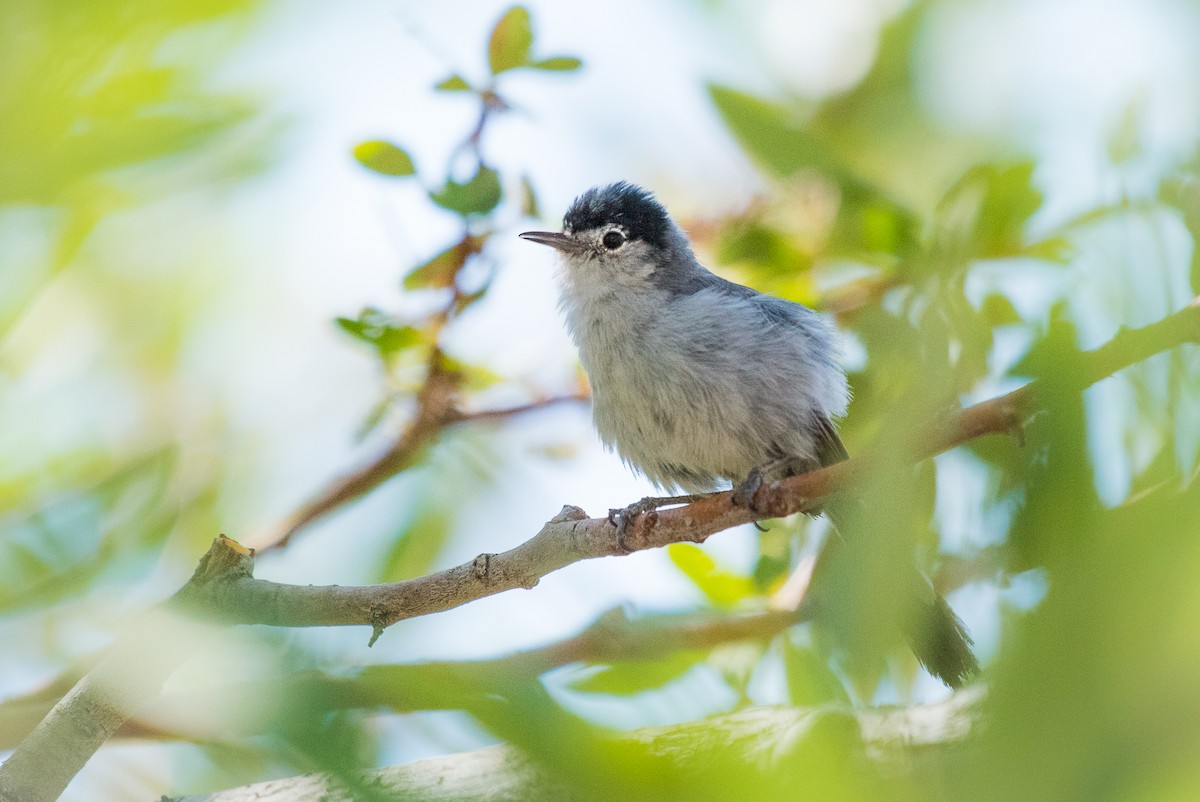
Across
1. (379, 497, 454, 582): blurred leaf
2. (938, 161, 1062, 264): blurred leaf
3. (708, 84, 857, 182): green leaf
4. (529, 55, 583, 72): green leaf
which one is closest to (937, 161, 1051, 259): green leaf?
(938, 161, 1062, 264): blurred leaf

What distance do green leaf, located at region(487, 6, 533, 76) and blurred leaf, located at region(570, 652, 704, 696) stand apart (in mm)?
1120

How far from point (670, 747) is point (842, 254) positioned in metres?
2.09

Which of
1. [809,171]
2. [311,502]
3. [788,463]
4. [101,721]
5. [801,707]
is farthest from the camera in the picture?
[788,463]

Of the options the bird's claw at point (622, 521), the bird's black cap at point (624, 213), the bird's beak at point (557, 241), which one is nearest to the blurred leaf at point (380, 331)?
the bird's claw at point (622, 521)

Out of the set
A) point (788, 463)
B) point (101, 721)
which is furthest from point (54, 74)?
point (788, 463)

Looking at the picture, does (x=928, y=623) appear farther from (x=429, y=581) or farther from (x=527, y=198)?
(x=527, y=198)

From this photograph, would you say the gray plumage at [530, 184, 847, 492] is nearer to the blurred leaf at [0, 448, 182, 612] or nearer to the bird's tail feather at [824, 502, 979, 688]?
the blurred leaf at [0, 448, 182, 612]

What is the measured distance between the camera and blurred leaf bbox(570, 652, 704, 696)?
1070 mm

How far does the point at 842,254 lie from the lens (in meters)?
2.47

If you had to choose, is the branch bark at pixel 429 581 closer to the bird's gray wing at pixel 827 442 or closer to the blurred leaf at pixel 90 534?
the blurred leaf at pixel 90 534

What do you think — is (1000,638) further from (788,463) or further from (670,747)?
(788,463)

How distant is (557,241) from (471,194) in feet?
4.45

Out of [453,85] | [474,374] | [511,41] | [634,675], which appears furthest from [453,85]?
[634,675]

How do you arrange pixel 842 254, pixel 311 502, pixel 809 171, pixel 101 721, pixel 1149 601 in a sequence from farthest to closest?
pixel 842 254
pixel 311 502
pixel 809 171
pixel 101 721
pixel 1149 601
